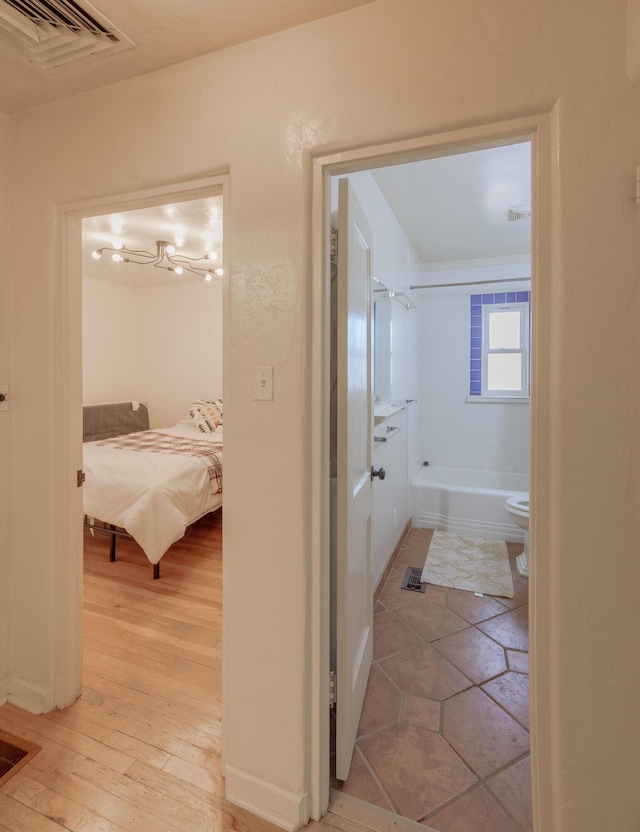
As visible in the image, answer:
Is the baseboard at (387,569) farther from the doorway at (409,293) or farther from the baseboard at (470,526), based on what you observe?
the baseboard at (470,526)

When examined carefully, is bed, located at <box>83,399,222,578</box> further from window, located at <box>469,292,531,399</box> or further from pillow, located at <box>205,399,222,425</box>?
window, located at <box>469,292,531,399</box>

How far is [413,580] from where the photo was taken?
2.83 meters

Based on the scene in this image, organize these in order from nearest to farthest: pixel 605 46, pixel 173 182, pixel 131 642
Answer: pixel 605 46 → pixel 173 182 → pixel 131 642

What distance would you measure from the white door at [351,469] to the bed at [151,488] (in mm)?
1677

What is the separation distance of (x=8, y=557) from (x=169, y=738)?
1022 millimetres

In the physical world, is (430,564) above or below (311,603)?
below

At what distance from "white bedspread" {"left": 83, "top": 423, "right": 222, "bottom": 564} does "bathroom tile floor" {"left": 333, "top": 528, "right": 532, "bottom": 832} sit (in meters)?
1.54

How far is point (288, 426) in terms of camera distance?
49.9 inches

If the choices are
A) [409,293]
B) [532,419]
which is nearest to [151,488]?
[532,419]

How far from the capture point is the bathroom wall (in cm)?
424

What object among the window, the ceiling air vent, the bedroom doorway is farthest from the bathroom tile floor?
the ceiling air vent

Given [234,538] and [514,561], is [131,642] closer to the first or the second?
[234,538]

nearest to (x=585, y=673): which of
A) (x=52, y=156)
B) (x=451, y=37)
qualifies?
(x=451, y=37)

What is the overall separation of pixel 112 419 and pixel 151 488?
8.96ft
